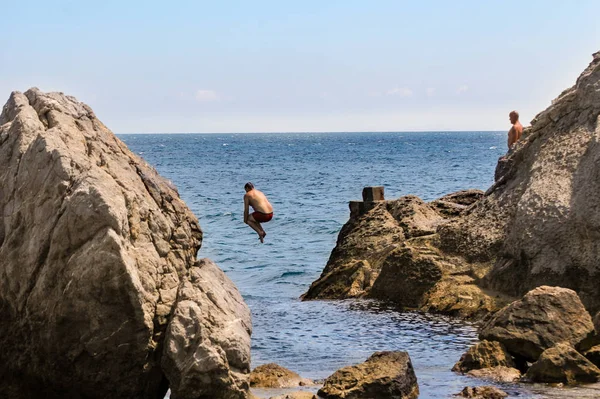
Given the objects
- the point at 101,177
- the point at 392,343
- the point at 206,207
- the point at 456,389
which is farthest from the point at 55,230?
the point at 206,207

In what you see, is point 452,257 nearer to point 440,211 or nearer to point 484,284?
point 484,284

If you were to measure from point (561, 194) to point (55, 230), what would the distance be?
873 cm

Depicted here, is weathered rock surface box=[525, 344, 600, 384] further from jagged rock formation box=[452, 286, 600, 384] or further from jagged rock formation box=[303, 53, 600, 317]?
jagged rock formation box=[303, 53, 600, 317]

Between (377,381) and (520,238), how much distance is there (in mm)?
5824

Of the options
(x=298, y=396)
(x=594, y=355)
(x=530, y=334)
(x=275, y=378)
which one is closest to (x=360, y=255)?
(x=530, y=334)

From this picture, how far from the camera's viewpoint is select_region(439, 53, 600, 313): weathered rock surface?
14328mm

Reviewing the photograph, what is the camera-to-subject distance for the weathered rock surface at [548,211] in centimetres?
1433

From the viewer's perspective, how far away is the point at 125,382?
9.68m

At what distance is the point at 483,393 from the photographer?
34.6ft

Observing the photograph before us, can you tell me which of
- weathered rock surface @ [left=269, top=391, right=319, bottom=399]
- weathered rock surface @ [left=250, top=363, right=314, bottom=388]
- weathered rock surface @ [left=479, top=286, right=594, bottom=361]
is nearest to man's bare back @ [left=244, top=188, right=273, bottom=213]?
weathered rock surface @ [left=250, top=363, right=314, bottom=388]

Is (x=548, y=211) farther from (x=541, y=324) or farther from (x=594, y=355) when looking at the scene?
(x=594, y=355)

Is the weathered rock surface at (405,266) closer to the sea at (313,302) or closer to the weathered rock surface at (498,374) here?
the sea at (313,302)

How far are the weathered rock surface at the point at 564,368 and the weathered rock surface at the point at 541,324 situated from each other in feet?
1.69

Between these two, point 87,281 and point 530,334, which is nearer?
point 87,281
